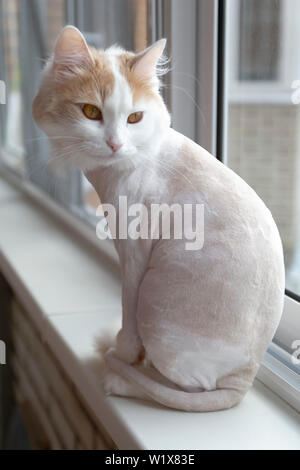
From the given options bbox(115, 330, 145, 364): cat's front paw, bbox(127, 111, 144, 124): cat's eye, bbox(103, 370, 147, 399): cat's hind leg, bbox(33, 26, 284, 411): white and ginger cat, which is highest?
bbox(127, 111, 144, 124): cat's eye

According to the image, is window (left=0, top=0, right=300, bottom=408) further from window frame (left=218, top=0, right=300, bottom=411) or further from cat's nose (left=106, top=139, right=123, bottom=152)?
cat's nose (left=106, top=139, right=123, bottom=152)

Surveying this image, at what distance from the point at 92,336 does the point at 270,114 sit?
4.84 feet

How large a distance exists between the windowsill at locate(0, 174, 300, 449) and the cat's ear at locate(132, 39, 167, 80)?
1.34ft

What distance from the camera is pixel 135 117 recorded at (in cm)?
66

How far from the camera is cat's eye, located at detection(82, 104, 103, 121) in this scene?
65cm

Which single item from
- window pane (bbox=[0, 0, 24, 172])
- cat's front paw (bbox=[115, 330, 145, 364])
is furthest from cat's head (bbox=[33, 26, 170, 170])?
window pane (bbox=[0, 0, 24, 172])

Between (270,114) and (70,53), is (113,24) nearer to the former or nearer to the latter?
(70,53)

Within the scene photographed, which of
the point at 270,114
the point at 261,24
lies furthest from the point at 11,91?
the point at 261,24

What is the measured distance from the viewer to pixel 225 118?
3.04 feet

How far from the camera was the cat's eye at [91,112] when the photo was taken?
0.65 metres

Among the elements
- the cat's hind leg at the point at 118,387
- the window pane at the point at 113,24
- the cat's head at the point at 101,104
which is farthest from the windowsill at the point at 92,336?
the cat's head at the point at 101,104

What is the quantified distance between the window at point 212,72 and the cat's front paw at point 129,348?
0.21 meters

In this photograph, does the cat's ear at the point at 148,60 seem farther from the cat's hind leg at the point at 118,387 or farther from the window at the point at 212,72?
the cat's hind leg at the point at 118,387
